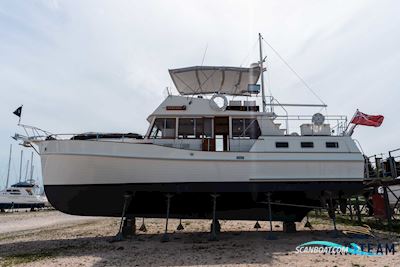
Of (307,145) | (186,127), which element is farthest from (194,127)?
(307,145)

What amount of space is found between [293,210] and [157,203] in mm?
5065

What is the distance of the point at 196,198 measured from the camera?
11.8 meters

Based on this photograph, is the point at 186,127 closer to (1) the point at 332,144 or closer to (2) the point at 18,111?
(1) the point at 332,144

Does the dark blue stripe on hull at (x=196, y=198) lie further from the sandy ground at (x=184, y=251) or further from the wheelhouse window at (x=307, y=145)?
the wheelhouse window at (x=307, y=145)

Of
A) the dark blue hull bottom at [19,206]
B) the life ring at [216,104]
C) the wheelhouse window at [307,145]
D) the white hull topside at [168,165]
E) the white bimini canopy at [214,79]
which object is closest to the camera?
the white hull topside at [168,165]

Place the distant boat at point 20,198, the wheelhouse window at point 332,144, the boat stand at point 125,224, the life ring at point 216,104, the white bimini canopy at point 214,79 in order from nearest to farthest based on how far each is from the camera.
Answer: the boat stand at point 125,224 < the wheelhouse window at point 332,144 < the life ring at point 216,104 < the white bimini canopy at point 214,79 < the distant boat at point 20,198

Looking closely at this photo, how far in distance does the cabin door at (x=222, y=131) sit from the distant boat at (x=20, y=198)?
35640mm

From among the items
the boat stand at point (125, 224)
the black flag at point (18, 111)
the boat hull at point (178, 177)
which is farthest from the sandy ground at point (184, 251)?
the black flag at point (18, 111)

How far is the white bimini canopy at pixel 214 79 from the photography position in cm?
1308

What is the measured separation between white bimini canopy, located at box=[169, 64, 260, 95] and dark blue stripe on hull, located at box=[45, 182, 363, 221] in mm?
4228

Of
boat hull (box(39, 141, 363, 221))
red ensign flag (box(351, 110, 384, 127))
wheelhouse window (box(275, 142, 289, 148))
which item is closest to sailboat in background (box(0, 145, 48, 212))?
boat hull (box(39, 141, 363, 221))

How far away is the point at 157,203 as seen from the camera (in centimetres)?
1193

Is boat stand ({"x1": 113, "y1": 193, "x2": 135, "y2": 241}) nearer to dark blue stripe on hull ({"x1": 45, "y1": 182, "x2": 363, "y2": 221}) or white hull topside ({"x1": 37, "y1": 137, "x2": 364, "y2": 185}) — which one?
dark blue stripe on hull ({"x1": 45, "y1": 182, "x2": 363, "y2": 221})

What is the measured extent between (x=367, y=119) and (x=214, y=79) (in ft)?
19.6
